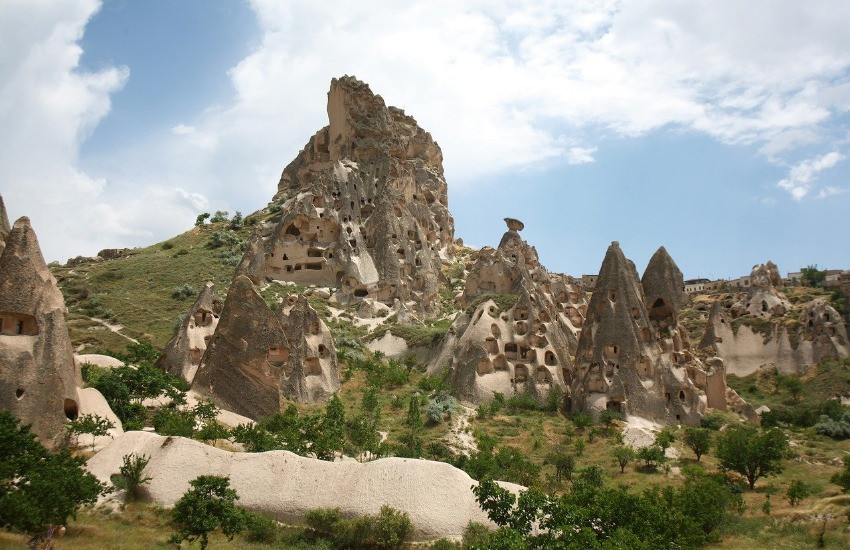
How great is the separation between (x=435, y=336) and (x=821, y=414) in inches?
1062

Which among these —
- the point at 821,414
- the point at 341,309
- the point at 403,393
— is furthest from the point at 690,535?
the point at 341,309

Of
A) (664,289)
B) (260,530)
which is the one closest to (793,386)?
(664,289)

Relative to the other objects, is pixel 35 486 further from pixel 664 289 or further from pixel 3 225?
pixel 664 289


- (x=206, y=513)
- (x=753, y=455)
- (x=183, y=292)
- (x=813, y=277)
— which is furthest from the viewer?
(x=813, y=277)

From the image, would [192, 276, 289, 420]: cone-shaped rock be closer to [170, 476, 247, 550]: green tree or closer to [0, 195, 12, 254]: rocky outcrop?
[0, 195, 12, 254]: rocky outcrop

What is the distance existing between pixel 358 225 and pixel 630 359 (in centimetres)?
3637

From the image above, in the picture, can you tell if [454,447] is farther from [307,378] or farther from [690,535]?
[690,535]

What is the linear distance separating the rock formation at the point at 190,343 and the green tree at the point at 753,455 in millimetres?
26854

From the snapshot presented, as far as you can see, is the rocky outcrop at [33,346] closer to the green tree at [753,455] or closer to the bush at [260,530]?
the bush at [260,530]

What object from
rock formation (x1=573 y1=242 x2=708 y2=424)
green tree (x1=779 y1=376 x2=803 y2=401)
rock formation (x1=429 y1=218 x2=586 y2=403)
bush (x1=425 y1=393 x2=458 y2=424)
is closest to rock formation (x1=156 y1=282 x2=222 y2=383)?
bush (x1=425 y1=393 x2=458 y2=424)

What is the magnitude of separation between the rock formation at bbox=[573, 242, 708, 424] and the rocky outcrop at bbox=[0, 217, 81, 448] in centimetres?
2741

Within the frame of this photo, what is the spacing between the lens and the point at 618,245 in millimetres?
47344

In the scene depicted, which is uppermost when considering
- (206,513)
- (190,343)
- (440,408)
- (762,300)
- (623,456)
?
(762,300)

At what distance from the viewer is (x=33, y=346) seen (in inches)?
1028
